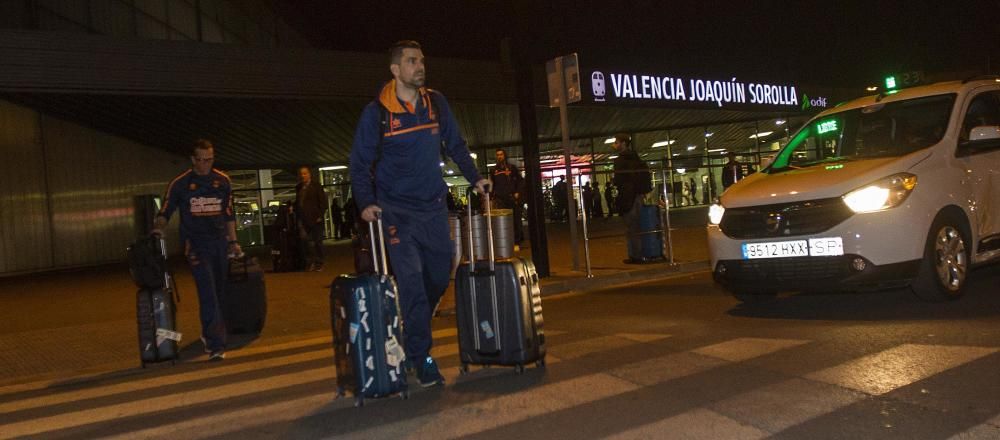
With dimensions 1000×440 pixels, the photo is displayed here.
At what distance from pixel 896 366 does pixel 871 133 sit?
370 cm

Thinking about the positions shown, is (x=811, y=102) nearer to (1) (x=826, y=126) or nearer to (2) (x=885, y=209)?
(1) (x=826, y=126)

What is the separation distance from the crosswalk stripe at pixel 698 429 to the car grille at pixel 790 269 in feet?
9.72

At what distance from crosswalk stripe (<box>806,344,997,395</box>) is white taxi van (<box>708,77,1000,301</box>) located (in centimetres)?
131

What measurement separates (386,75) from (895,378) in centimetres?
1716

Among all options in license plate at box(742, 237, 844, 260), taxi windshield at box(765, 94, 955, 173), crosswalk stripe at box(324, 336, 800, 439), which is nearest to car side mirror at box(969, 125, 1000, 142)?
taxi windshield at box(765, 94, 955, 173)

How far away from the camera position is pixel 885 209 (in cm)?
663

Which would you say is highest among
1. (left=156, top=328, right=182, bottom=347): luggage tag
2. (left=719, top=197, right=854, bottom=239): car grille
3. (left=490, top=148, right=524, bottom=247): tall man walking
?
(left=490, top=148, right=524, bottom=247): tall man walking

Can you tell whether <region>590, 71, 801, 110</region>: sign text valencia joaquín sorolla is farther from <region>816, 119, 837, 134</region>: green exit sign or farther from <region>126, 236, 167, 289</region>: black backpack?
<region>126, 236, 167, 289</region>: black backpack

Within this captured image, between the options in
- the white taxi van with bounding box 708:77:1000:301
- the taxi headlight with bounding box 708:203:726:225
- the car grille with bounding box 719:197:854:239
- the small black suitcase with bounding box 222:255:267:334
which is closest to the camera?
the white taxi van with bounding box 708:77:1000:301

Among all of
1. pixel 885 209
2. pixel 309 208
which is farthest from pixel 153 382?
pixel 309 208

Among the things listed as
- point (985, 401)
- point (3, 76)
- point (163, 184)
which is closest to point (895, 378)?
point (985, 401)

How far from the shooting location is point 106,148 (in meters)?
23.7

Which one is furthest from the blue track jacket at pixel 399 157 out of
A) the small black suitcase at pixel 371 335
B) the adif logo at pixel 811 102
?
the adif logo at pixel 811 102

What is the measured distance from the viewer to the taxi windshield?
24.8 feet
